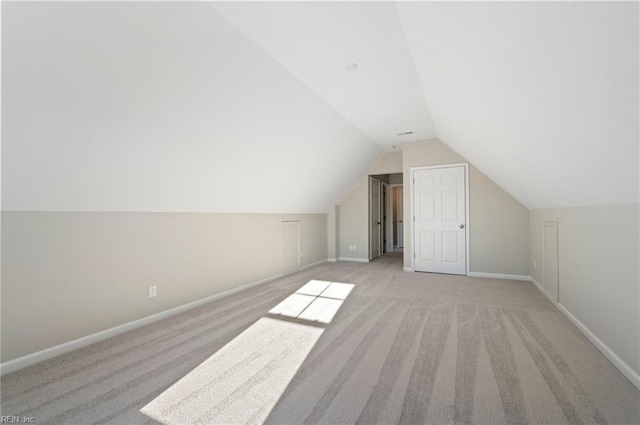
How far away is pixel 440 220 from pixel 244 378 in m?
4.41

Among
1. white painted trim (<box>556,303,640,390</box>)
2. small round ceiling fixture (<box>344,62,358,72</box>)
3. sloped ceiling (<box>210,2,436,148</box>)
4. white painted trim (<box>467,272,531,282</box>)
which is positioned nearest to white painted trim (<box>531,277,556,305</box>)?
white painted trim (<box>467,272,531,282</box>)

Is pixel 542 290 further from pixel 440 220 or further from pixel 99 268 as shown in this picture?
pixel 99 268

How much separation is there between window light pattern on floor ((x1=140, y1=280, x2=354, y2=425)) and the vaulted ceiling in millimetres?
1692

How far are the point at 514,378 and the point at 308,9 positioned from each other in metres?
2.83

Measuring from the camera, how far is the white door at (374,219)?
6.47m

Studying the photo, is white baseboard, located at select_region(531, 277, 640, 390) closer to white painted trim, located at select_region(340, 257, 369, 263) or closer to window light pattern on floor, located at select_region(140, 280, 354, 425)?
window light pattern on floor, located at select_region(140, 280, 354, 425)

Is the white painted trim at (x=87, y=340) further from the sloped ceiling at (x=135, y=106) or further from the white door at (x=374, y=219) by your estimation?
the white door at (x=374, y=219)

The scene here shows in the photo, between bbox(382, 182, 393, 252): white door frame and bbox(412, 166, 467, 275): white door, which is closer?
bbox(412, 166, 467, 275): white door

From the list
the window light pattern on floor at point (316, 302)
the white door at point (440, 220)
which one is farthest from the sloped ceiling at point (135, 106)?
the white door at point (440, 220)

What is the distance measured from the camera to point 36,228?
2.05m

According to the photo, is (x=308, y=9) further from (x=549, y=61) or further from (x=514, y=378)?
(x=514, y=378)

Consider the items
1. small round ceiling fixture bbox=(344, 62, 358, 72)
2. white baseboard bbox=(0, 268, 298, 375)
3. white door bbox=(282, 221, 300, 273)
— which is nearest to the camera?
white baseboard bbox=(0, 268, 298, 375)

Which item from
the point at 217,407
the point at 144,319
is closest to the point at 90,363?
the point at 144,319

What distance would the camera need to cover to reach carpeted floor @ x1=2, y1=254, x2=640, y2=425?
1498 millimetres
